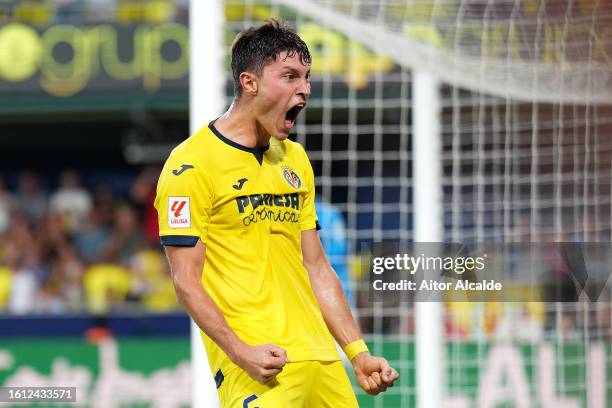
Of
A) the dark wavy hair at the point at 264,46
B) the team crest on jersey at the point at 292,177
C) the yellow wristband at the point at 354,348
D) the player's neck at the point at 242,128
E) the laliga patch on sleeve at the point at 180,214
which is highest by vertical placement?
the dark wavy hair at the point at 264,46

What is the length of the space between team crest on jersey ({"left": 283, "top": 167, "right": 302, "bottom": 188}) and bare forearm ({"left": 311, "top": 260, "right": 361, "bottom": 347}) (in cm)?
31

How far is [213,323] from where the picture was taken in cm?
363

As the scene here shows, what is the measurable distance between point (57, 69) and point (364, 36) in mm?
7458

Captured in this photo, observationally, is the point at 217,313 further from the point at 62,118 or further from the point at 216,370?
the point at 62,118

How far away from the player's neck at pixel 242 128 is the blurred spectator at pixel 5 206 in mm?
10432

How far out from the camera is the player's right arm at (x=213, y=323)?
3576 mm

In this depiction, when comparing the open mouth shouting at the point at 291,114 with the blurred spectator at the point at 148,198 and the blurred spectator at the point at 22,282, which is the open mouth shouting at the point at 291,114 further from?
the blurred spectator at the point at 148,198

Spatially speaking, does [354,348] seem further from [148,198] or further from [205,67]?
[148,198]

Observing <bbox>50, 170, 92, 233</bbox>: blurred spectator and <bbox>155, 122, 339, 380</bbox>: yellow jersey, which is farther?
<bbox>50, 170, 92, 233</bbox>: blurred spectator

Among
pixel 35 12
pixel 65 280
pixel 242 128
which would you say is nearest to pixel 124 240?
pixel 65 280

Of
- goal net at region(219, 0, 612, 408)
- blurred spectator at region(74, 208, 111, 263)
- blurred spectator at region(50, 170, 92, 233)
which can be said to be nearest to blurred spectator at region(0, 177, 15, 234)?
blurred spectator at region(50, 170, 92, 233)

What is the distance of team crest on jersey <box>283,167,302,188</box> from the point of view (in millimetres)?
3959

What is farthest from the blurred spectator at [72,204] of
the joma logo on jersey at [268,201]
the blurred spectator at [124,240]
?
Answer: the joma logo on jersey at [268,201]

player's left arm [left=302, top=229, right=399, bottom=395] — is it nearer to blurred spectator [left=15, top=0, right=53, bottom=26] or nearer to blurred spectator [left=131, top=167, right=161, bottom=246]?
blurred spectator [left=131, top=167, right=161, bottom=246]
